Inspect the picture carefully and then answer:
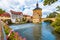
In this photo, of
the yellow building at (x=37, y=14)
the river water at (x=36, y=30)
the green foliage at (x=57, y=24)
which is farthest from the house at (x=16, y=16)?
the green foliage at (x=57, y=24)

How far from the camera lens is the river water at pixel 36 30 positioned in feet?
8.80

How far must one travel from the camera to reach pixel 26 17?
274 cm

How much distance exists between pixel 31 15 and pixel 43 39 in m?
0.54

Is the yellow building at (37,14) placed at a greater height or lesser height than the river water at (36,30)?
greater

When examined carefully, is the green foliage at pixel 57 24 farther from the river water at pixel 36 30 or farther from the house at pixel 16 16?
the house at pixel 16 16

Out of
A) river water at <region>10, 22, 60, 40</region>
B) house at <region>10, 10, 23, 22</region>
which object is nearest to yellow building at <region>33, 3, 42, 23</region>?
→ river water at <region>10, 22, 60, 40</region>

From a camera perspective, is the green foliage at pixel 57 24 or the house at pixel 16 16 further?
the green foliage at pixel 57 24

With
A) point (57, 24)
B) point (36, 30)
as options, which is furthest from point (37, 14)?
point (57, 24)

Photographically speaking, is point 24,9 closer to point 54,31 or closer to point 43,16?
point 43,16

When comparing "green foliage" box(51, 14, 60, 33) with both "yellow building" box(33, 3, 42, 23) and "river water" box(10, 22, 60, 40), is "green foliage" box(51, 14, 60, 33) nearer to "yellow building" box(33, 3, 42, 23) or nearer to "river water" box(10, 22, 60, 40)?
"river water" box(10, 22, 60, 40)

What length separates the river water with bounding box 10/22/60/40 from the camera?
2682 millimetres

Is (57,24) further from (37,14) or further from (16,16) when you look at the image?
(16,16)

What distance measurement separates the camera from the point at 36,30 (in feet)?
9.39

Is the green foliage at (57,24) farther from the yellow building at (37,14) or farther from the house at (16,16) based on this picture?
the house at (16,16)
